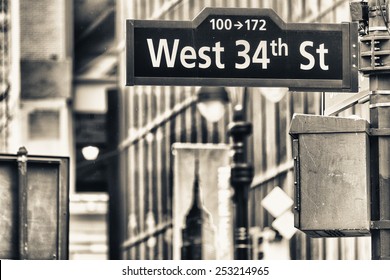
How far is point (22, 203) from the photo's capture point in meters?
9.75

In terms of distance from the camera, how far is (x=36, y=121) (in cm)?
4138

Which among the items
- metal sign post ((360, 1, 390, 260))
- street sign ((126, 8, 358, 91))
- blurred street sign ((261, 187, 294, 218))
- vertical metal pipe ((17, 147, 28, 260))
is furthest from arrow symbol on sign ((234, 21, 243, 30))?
blurred street sign ((261, 187, 294, 218))

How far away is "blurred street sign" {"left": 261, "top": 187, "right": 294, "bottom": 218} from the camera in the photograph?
73.6 feet

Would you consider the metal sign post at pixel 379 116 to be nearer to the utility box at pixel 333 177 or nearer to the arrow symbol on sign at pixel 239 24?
the utility box at pixel 333 177

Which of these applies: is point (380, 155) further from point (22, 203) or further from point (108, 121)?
point (108, 121)

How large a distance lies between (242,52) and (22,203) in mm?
2116

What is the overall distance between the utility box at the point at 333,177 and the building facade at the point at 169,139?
556 inches

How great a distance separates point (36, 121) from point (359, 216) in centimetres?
3404

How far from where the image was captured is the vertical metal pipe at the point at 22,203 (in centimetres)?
955

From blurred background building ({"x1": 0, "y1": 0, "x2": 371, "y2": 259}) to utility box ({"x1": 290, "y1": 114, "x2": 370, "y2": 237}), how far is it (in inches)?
622

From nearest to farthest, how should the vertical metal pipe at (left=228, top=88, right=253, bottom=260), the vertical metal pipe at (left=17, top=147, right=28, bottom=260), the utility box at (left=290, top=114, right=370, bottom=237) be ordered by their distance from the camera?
1. the utility box at (left=290, top=114, right=370, bottom=237)
2. the vertical metal pipe at (left=17, top=147, right=28, bottom=260)
3. the vertical metal pipe at (left=228, top=88, right=253, bottom=260)

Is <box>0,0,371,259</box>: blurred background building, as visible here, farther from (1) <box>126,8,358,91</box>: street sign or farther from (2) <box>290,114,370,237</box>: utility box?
(2) <box>290,114,370,237</box>: utility box

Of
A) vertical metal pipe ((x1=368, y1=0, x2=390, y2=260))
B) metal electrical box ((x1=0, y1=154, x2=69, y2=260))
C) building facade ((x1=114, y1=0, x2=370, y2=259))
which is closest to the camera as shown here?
vertical metal pipe ((x1=368, y1=0, x2=390, y2=260))
